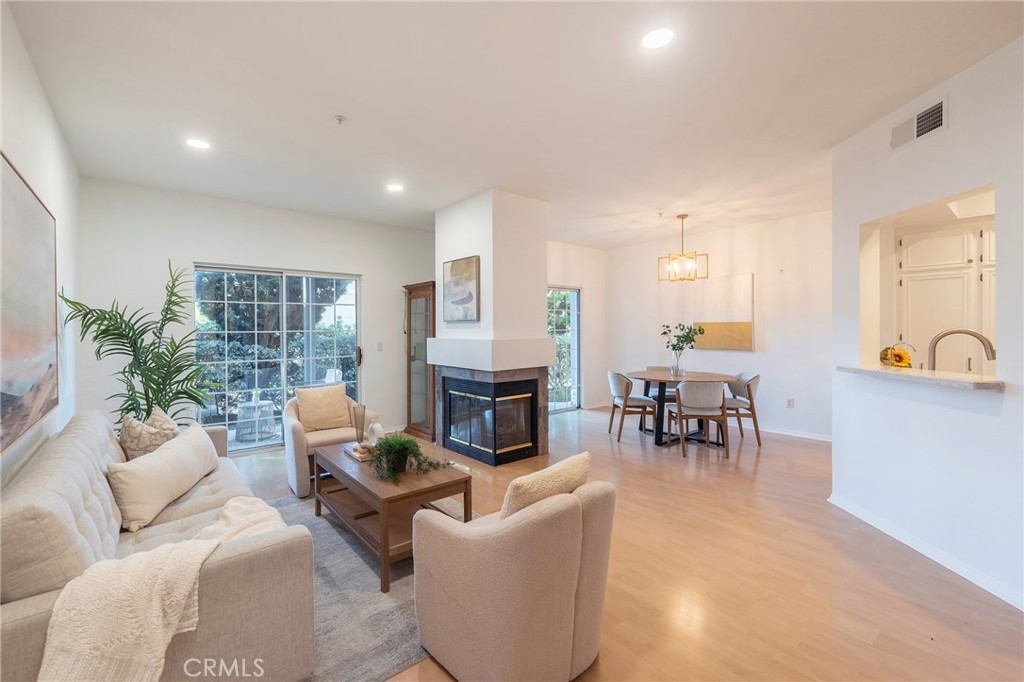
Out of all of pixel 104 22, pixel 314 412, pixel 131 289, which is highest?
pixel 104 22

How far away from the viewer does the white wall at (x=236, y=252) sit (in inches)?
154

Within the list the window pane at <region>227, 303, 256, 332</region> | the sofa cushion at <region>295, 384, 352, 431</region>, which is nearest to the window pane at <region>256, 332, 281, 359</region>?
A: the window pane at <region>227, 303, 256, 332</region>

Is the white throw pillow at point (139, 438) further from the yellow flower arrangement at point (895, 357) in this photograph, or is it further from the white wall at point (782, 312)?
the white wall at point (782, 312)

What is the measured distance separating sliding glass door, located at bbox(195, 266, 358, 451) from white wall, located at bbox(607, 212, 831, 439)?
4.72 metres

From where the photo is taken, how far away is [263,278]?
4.89 meters

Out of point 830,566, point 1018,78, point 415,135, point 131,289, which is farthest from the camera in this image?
point 131,289

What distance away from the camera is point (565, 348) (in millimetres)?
7293

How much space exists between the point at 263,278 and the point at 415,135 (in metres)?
2.91

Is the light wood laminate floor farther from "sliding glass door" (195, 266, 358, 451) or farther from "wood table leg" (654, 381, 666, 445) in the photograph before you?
"sliding glass door" (195, 266, 358, 451)

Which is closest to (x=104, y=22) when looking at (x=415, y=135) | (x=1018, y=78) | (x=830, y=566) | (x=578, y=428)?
(x=415, y=135)

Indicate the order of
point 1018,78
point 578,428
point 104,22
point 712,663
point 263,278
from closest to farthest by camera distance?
point 712,663, point 104,22, point 1018,78, point 263,278, point 578,428

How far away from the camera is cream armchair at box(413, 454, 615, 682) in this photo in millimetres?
1427

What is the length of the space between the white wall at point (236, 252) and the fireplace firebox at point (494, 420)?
4.39ft

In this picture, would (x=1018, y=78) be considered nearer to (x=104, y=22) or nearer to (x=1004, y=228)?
(x=1004, y=228)
